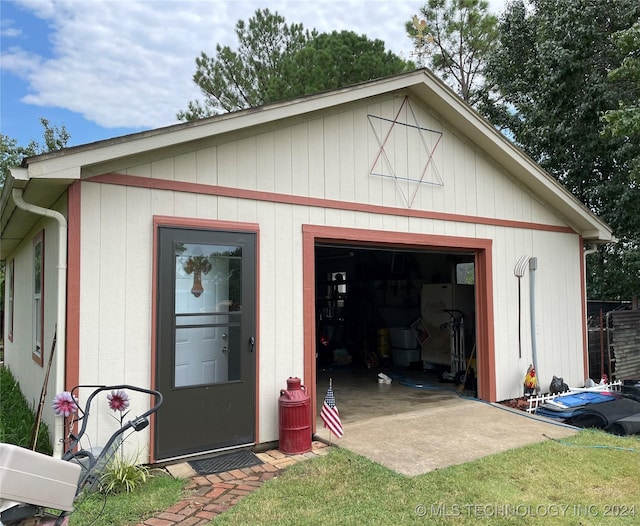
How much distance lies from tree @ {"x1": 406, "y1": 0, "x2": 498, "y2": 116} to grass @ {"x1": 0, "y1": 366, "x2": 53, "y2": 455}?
48.5 feet

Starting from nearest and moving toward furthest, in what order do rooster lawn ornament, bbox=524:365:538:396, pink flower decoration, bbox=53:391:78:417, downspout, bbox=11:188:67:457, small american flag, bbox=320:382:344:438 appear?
pink flower decoration, bbox=53:391:78:417, downspout, bbox=11:188:67:457, small american flag, bbox=320:382:344:438, rooster lawn ornament, bbox=524:365:538:396

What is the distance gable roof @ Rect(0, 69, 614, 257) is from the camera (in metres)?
3.85

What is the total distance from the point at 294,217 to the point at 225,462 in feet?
8.00

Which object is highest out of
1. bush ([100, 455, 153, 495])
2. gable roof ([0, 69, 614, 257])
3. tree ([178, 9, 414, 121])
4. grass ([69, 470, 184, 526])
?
tree ([178, 9, 414, 121])

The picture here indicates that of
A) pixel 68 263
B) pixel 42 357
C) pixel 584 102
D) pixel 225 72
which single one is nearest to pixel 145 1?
pixel 68 263

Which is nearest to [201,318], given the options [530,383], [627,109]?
[530,383]

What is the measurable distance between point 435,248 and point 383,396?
2.28 m

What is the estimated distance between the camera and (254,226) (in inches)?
192

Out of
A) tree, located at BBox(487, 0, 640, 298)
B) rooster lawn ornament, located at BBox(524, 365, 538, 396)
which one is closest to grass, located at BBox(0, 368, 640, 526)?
rooster lawn ornament, located at BBox(524, 365, 538, 396)

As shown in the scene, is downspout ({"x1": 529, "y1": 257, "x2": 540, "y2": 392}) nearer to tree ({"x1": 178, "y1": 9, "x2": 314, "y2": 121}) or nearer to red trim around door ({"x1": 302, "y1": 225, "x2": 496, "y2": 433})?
red trim around door ({"x1": 302, "y1": 225, "x2": 496, "y2": 433})

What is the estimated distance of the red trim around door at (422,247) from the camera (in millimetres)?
5160

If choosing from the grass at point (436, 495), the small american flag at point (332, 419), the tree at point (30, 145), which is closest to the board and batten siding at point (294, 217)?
the small american flag at point (332, 419)

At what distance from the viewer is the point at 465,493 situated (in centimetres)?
369

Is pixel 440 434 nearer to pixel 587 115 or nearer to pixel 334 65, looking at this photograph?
pixel 587 115
